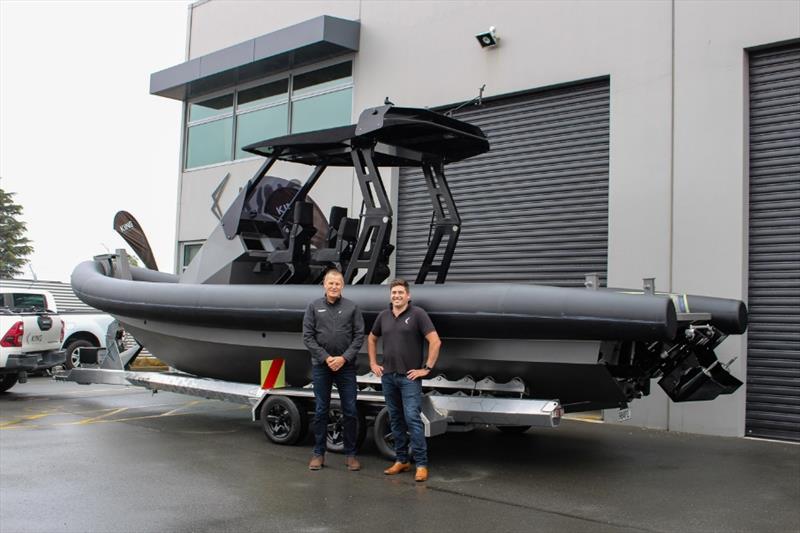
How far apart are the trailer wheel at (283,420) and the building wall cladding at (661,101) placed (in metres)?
4.00

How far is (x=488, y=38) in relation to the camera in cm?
1018

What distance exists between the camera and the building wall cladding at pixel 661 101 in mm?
8062

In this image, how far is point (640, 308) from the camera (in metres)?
5.12

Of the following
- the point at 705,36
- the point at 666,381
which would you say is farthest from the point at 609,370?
the point at 705,36

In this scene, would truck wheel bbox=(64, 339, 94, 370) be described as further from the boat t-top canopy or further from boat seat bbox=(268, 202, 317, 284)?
the boat t-top canopy

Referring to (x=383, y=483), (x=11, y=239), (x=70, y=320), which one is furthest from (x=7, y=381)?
(x=11, y=239)

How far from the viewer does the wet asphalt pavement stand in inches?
179

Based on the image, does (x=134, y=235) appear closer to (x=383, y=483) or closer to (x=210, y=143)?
(x=210, y=143)

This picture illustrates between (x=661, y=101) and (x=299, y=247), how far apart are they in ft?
15.1

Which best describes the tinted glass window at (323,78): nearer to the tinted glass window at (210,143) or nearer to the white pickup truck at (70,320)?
the tinted glass window at (210,143)

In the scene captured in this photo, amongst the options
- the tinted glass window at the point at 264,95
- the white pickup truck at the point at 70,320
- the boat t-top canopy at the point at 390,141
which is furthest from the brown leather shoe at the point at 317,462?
the tinted glass window at the point at 264,95

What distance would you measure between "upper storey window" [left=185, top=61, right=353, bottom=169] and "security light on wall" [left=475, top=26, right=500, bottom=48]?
2.79 m

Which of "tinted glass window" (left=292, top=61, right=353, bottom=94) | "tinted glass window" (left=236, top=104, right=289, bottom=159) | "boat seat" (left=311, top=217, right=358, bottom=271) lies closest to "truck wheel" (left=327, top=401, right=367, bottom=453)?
"boat seat" (left=311, top=217, right=358, bottom=271)

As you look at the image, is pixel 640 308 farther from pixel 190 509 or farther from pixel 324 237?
pixel 324 237
